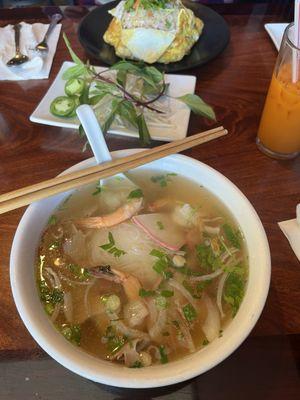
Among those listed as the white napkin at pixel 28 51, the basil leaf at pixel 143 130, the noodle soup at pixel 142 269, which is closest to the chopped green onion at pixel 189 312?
the noodle soup at pixel 142 269

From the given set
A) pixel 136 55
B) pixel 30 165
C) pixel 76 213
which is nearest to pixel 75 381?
pixel 76 213

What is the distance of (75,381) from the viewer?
882 millimetres

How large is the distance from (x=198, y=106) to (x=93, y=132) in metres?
0.53

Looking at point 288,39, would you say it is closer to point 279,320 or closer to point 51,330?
point 279,320

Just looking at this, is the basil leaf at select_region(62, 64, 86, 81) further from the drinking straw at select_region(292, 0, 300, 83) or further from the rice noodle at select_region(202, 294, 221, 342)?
the rice noodle at select_region(202, 294, 221, 342)

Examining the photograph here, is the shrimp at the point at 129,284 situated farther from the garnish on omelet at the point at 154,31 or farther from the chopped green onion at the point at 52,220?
the garnish on omelet at the point at 154,31

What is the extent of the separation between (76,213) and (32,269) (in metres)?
0.22

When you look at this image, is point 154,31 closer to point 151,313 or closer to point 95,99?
point 95,99

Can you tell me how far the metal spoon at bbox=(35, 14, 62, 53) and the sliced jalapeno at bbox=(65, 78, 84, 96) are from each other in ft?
1.23

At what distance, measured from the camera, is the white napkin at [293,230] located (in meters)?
1.06

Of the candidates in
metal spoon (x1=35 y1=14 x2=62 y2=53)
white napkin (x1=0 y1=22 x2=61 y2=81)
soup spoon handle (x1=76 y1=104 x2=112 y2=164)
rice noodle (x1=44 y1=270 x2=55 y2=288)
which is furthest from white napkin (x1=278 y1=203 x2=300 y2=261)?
metal spoon (x1=35 y1=14 x2=62 y2=53)

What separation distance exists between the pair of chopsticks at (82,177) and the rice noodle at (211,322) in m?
0.37

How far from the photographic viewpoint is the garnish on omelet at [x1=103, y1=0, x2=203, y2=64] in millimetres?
1582

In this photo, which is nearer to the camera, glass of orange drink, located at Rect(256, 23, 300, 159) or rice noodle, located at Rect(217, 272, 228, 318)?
rice noodle, located at Rect(217, 272, 228, 318)
